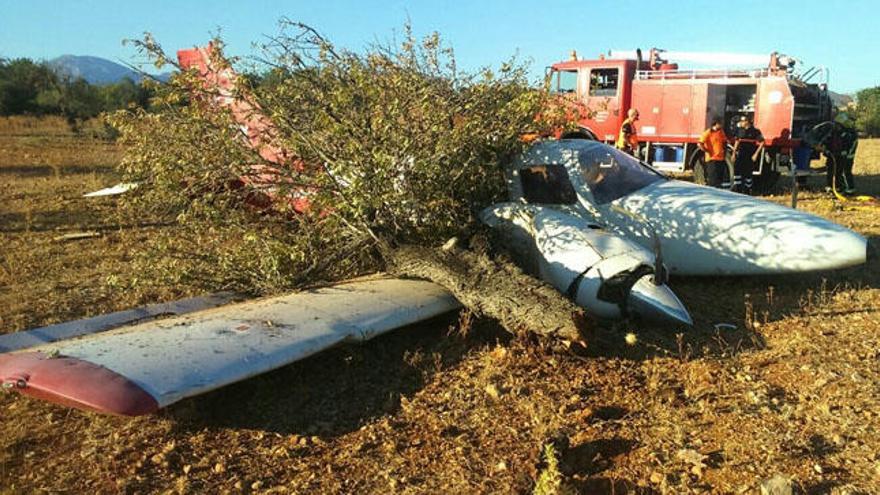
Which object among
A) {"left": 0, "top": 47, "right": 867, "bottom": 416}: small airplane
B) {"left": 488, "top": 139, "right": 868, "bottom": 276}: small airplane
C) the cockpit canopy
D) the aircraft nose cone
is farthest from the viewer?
the cockpit canopy

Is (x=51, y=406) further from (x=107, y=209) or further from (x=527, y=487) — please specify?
(x=107, y=209)

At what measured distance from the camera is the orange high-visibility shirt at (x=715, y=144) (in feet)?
40.9

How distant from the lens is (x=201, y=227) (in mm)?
6543

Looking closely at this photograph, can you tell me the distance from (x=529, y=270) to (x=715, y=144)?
7939 millimetres

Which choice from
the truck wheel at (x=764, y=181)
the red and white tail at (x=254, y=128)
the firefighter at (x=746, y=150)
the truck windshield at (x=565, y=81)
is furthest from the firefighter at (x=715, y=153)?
the red and white tail at (x=254, y=128)

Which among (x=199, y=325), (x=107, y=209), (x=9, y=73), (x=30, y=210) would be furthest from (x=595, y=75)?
(x=9, y=73)

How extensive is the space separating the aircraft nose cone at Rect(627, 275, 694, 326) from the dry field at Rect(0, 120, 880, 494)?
167mm

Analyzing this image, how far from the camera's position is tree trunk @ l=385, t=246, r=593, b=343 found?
Answer: 4719 millimetres

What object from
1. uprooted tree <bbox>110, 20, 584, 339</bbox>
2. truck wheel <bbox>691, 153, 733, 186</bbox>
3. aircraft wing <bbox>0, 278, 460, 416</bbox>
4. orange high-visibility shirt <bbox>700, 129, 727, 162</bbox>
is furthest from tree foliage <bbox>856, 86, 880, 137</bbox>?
aircraft wing <bbox>0, 278, 460, 416</bbox>

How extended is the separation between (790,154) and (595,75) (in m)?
4.81

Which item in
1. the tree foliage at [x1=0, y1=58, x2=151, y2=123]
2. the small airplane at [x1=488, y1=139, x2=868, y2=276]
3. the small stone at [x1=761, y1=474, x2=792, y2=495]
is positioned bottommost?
the small stone at [x1=761, y1=474, x2=792, y2=495]

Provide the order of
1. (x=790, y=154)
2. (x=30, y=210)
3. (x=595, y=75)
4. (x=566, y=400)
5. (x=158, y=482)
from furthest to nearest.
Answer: (x=595, y=75) → (x=790, y=154) → (x=30, y=210) → (x=566, y=400) → (x=158, y=482)

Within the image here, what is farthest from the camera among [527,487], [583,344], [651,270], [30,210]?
[30,210]

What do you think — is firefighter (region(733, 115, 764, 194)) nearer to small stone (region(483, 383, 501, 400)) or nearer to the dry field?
the dry field
